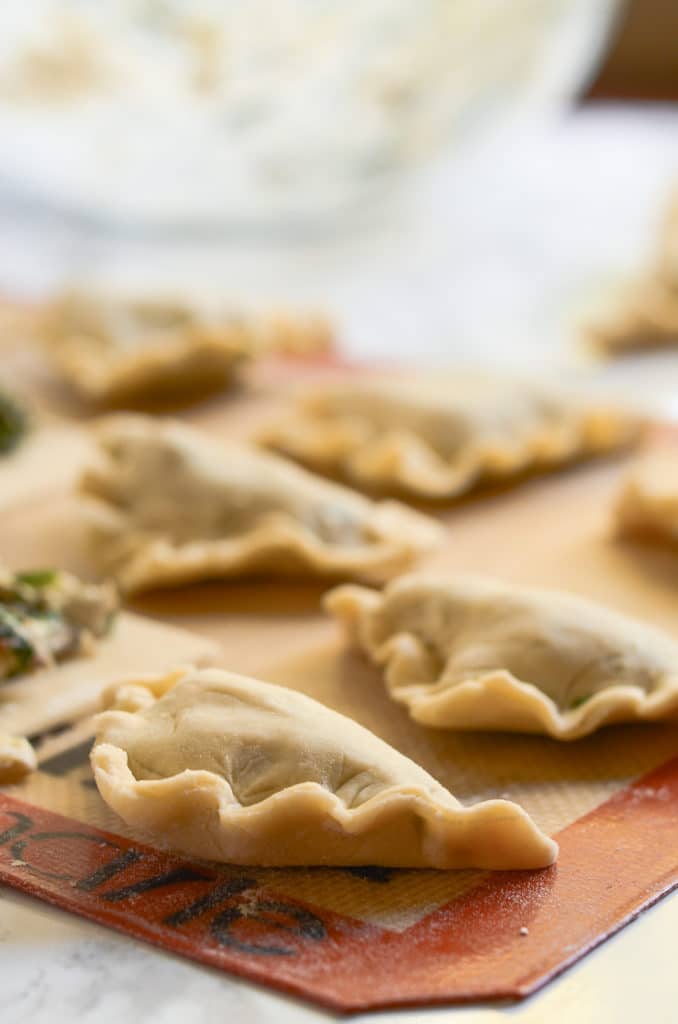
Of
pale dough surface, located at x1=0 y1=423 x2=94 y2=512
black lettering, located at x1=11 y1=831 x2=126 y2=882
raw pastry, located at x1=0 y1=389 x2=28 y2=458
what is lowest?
black lettering, located at x1=11 y1=831 x2=126 y2=882

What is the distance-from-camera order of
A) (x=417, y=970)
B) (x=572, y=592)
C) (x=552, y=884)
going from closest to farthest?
(x=417, y=970), (x=552, y=884), (x=572, y=592)

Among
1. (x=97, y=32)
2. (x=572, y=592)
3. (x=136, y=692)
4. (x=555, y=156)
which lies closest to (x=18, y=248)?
(x=97, y=32)

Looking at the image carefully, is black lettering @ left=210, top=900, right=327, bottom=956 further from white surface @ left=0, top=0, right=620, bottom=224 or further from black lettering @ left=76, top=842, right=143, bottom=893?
white surface @ left=0, top=0, right=620, bottom=224

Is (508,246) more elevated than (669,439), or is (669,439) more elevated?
(508,246)

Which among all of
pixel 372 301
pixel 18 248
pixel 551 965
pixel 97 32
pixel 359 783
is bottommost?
pixel 551 965

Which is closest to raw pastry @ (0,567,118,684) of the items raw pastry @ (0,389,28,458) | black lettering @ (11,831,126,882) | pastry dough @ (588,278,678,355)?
black lettering @ (11,831,126,882)

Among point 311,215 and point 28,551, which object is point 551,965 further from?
point 311,215

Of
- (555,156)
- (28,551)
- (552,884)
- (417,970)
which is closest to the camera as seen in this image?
(417,970)
